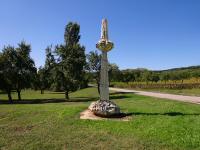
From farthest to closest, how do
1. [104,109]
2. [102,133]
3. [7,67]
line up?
1. [7,67]
2. [104,109]
3. [102,133]

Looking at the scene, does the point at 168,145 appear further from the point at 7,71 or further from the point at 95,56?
the point at 95,56

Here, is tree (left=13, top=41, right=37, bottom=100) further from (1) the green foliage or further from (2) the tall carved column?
(2) the tall carved column

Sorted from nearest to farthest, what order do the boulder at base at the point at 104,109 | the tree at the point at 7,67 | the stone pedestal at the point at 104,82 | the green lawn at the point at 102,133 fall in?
the green lawn at the point at 102,133, the boulder at base at the point at 104,109, the stone pedestal at the point at 104,82, the tree at the point at 7,67

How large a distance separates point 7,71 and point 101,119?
27.1 m

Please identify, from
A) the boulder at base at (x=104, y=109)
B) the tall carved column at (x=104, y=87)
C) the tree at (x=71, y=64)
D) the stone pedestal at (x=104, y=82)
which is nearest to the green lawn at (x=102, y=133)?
the boulder at base at (x=104, y=109)

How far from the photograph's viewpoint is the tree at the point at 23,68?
38656mm

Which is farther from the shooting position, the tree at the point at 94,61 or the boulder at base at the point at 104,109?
the tree at the point at 94,61

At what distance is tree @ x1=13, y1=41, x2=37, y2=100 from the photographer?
38656 mm

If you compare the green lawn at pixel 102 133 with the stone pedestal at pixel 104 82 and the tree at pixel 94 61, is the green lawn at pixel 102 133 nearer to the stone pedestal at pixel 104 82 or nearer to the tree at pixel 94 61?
the stone pedestal at pixel 104 82

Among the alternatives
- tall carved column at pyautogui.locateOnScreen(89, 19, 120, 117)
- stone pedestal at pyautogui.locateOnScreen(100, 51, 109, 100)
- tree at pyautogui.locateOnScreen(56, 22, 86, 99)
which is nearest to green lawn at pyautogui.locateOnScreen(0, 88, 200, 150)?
tall carved column at pyautogui.locateOnScreen(89, 19, 120, 117)

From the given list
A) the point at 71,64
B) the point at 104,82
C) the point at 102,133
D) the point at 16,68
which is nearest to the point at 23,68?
the point at 16,68

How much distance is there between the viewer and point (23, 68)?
39.2m

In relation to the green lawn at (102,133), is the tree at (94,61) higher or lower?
higher

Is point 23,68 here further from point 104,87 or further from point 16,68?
point 104,87
